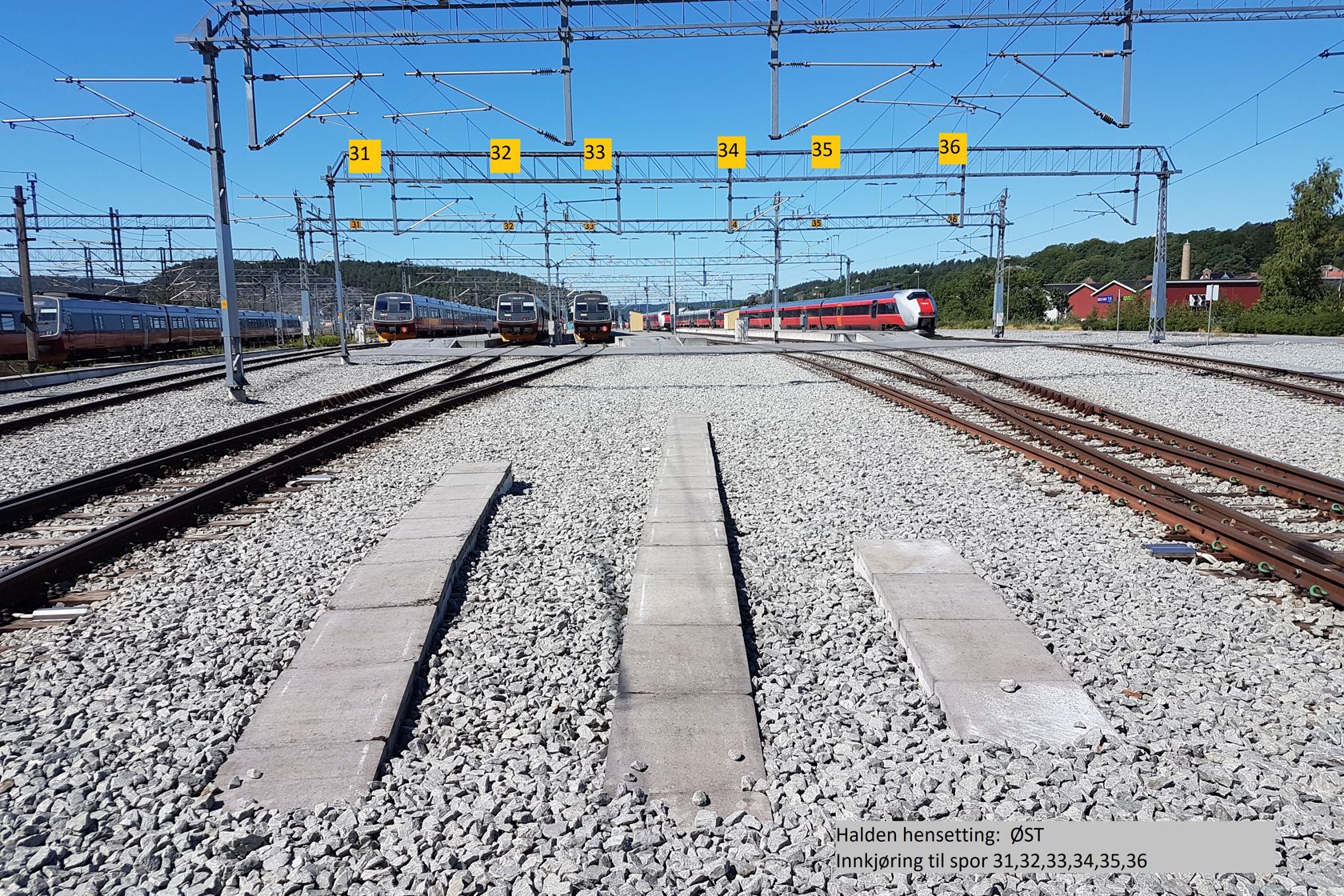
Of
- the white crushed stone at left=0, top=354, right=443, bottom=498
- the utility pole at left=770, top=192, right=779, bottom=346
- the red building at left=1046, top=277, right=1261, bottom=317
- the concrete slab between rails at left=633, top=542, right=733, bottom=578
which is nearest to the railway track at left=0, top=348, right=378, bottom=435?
the white crushed stone at left=0, top=354, right=443, bottom=498

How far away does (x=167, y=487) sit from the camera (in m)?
8.41

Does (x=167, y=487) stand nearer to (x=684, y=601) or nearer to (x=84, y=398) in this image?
(x=684, y=601)

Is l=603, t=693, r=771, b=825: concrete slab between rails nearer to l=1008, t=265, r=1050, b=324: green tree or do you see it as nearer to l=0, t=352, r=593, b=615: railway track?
l=0, t=352, r=593, b=615: railway track

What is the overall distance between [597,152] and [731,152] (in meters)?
3.54

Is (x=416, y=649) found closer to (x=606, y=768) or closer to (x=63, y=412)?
(x=606, y=768)

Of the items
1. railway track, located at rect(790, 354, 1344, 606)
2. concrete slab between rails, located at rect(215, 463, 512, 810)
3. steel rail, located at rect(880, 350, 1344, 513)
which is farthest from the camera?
steel rail, located at rect(880, 350, 1344, 513)

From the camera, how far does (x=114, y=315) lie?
114ft

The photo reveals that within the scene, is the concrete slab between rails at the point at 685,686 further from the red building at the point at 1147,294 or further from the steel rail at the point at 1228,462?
the red building at the point at 1147,294

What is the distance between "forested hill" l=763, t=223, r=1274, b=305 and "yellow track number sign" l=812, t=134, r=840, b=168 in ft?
221

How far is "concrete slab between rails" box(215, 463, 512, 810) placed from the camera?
302cm

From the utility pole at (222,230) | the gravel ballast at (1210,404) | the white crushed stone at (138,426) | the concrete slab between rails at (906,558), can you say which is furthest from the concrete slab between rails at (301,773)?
the utility pole at (222,230)

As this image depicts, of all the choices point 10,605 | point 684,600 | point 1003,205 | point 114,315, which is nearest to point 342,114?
point 10,605

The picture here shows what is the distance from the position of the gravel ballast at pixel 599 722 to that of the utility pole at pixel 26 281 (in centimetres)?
2590

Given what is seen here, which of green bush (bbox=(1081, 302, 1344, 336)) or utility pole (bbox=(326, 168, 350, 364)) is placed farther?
green bush (bbox=(1081, 302, 1344, 336))
